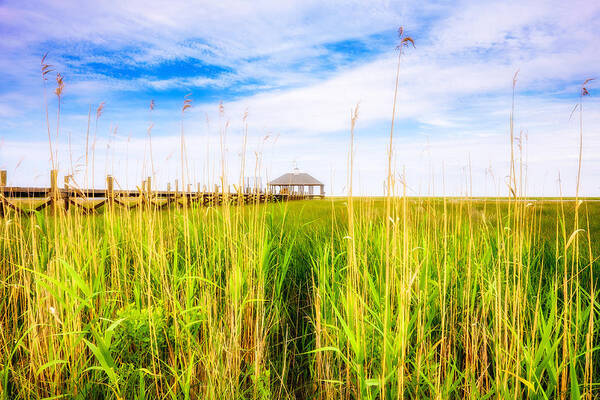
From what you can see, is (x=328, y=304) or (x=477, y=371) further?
(x=328, y=304)

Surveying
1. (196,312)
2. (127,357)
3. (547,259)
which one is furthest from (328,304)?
(547,259)

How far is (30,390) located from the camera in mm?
1800

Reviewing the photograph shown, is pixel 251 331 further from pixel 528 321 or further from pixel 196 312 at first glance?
pixel 528 321

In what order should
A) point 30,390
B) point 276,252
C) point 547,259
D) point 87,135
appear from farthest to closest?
point 547,259
point 276,252
point 87,135
point 30,390

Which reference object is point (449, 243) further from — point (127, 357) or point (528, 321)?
point (127, 357)

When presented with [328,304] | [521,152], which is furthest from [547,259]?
[328,304]

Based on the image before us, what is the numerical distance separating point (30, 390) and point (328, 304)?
5.57 feet

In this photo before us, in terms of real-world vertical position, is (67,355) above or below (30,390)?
above

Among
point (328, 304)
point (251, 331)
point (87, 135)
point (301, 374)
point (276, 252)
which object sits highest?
point (87, 135)

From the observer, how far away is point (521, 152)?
209 cm

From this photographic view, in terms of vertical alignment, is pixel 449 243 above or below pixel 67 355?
above

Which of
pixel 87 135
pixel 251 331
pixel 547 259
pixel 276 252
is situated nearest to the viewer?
pixel 251 331

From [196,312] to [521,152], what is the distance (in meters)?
2.21

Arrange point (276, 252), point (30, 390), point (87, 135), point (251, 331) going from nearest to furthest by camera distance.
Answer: point (30, 390) < point (251, 331) < point (87, 135) < point (276, 252)
